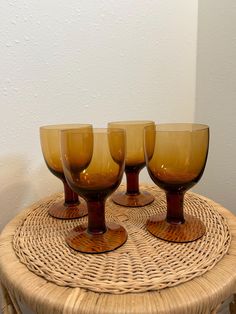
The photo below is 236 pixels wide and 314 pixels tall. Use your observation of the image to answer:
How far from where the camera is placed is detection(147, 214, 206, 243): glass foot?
451mm

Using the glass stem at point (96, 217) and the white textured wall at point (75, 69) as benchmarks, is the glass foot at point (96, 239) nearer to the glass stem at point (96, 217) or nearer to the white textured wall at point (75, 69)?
the glass stem at point (96, 217)

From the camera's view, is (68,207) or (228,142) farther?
(228,142)

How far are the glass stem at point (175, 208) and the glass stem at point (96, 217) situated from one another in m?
0.12

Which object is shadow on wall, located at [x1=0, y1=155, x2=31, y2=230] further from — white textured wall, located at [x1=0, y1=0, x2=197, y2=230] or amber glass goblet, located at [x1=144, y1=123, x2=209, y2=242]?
amber glass goblet, located at [x1=144, y1=123, x2=209, y2=242]

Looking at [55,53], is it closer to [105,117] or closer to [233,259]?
[105,117]

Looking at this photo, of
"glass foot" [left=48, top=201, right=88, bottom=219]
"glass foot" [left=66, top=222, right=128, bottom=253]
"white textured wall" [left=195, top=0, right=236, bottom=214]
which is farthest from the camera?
"white textured wall" [left=195, top=0, right=236, bottom=214]

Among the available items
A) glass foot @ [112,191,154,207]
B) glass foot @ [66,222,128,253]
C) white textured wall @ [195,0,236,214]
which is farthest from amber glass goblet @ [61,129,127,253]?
white textured wall @ [195,0,236,214]

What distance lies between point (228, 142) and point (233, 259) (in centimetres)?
54

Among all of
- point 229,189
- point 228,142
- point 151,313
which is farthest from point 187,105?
point 151,313

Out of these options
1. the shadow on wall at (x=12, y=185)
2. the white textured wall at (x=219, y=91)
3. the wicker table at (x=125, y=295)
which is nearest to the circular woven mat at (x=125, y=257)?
the wicker table at (x=125, y=295)

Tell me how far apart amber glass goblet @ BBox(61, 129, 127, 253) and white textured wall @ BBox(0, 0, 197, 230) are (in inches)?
11.2

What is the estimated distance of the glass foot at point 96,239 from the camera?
43 centimetres

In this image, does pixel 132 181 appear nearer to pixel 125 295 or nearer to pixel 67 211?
pixel 67 211

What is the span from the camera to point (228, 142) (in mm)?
867
